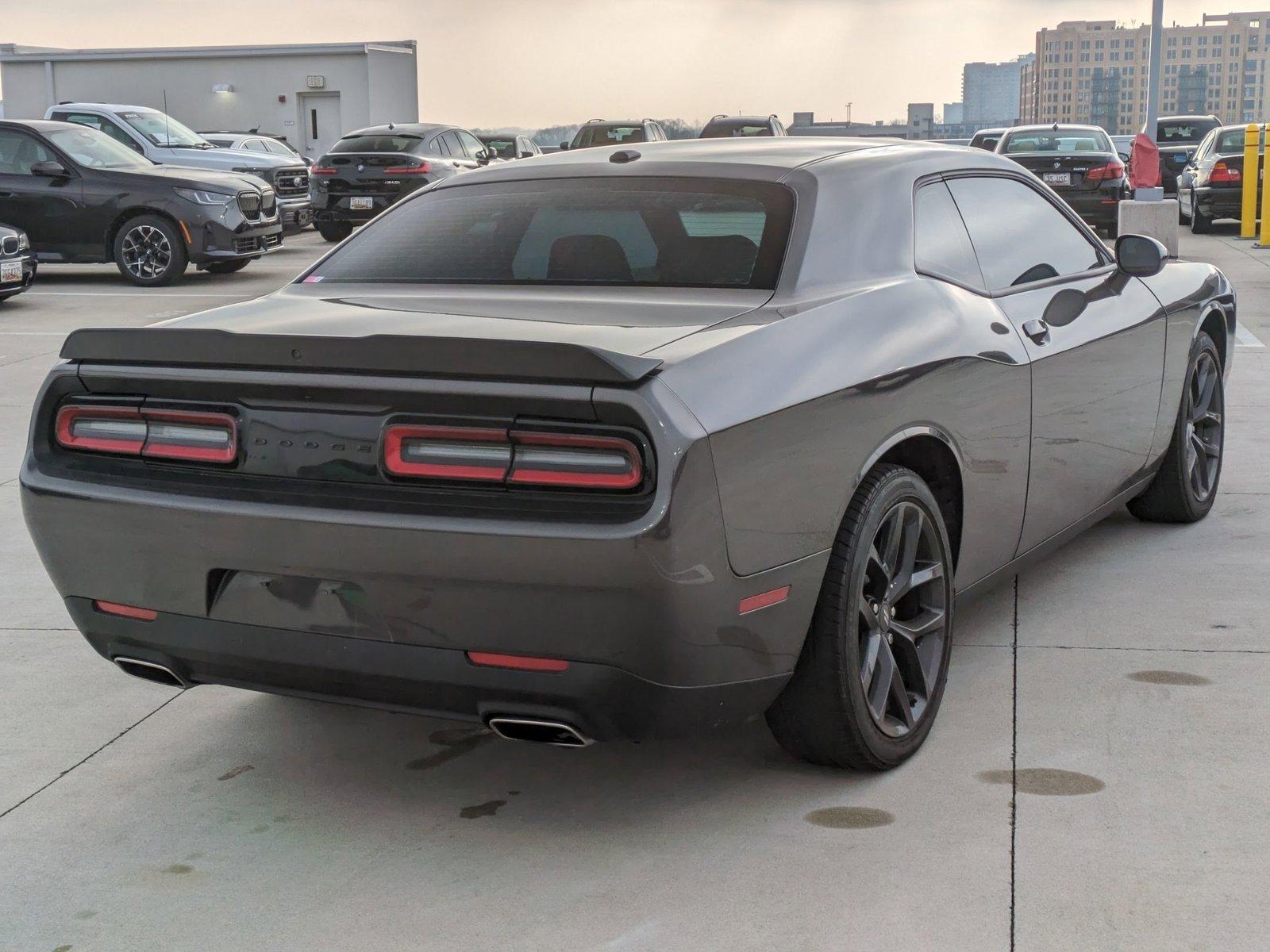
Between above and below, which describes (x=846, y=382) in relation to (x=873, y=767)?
above

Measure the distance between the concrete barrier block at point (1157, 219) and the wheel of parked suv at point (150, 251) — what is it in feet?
34.0

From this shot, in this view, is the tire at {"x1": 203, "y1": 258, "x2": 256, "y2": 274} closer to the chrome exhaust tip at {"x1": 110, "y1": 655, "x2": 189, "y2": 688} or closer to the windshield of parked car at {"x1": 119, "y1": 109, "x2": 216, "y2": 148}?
the windshield of parked car at {"x1": 119, "y1": 109, "x2": 216, "y2": 148}

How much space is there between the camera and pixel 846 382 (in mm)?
3256

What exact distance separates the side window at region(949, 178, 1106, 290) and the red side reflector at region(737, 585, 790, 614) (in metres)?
1.49

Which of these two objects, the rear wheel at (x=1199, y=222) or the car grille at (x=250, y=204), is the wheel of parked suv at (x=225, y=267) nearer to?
the car grille at (x=250, y=204)

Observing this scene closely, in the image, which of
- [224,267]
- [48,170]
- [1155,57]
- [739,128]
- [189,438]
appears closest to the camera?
[189,438]

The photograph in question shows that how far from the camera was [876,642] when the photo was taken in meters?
3.43

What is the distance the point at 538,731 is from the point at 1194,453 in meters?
3.58

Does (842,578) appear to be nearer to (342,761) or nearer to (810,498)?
(810,498)

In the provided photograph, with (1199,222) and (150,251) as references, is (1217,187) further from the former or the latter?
(150,251)

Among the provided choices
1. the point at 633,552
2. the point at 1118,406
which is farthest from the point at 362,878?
the point at 1118,406

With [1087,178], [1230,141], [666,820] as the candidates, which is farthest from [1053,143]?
[666,820]

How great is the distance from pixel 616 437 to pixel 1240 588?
294cm

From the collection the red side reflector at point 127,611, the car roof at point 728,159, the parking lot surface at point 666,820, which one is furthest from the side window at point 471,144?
the red side reflector at point 127,611
